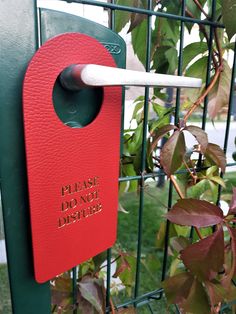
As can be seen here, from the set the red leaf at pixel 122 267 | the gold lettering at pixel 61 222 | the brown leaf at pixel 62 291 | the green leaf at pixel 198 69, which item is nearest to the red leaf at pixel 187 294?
the red leaf at pixel 122 267

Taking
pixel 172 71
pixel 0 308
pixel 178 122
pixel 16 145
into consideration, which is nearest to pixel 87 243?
pixel 16 145

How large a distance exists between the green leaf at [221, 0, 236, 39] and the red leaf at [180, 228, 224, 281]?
1.25 feet

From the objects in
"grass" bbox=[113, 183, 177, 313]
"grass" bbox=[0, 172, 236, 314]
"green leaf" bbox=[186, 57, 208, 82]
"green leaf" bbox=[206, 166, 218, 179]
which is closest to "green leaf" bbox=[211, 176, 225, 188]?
"green leaf" bbox=[206, 166, 218, 179]

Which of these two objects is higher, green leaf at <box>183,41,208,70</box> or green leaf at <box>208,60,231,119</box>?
green leaf at <box>183,41,208,70</box>

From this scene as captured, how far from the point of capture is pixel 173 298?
2.15ft

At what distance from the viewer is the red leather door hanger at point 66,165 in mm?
390

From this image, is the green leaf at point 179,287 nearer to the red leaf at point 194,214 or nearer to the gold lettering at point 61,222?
the red leaf at point 194,214

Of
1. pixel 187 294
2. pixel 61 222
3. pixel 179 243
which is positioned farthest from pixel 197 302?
pixel 61 222

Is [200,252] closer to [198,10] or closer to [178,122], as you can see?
[178,122]

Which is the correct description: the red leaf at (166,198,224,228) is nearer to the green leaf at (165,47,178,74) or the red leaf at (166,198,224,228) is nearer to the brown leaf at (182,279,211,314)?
the brown leaf at (182,279,211,314)

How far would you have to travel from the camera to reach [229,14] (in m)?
0.59

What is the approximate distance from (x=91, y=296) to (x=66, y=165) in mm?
335

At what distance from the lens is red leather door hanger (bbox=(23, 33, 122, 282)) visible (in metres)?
0.39

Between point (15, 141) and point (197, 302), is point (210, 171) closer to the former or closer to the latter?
point (197, 302)
